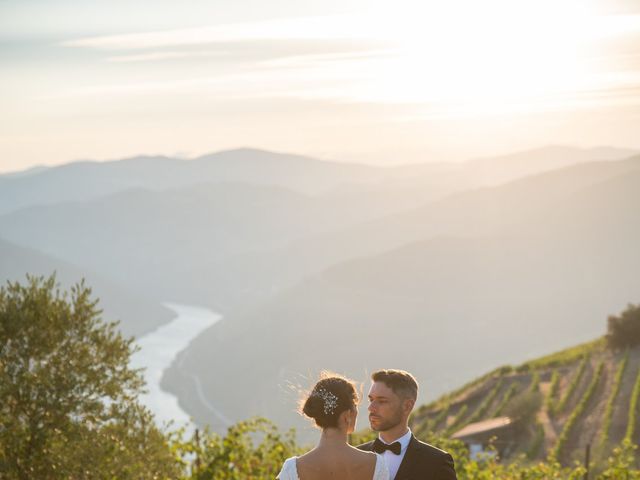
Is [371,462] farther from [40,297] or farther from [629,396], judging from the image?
[629,396]

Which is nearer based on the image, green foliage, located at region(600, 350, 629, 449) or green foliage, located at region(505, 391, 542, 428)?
green foliage, located at region(600, 350, 629, 449)

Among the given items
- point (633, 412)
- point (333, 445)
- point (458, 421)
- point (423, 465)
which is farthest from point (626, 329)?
point (333, 445)

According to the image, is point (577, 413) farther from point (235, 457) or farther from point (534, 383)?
point (235, 457)

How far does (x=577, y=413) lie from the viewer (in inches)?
1761

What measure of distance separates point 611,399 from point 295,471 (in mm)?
42609

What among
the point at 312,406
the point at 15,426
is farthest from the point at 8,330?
the point at 312,406

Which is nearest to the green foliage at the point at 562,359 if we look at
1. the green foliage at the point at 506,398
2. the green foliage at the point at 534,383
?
the green foliage at the point at 534,383

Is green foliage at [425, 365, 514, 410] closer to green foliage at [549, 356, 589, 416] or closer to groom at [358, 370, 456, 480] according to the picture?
green foliage at [549, 356, 589, 416]

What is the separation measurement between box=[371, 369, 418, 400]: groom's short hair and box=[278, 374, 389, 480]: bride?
0.94 ft

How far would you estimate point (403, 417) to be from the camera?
6238mm

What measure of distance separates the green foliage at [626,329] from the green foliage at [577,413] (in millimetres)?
4257

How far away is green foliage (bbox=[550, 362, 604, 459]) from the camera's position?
40438mm

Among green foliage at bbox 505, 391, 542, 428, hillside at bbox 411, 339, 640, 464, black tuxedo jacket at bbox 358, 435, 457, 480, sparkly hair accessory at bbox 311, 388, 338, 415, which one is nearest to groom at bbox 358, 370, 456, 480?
black tuxedo jacket at bbox 358, 435, 457, 480

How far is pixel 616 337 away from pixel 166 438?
1757 inches
